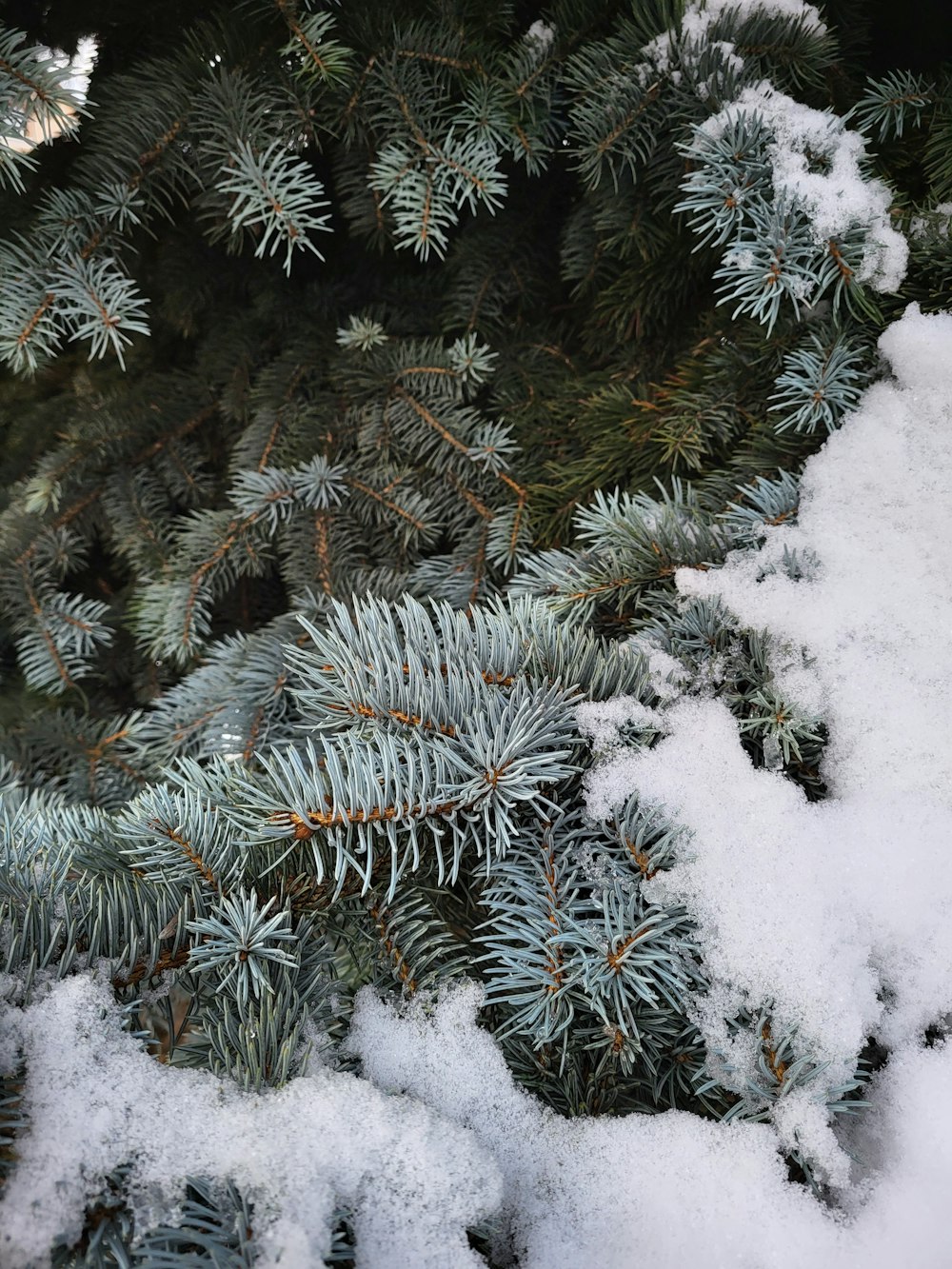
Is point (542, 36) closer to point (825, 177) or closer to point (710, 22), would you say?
point (710, 22)

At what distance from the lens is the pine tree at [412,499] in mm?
477

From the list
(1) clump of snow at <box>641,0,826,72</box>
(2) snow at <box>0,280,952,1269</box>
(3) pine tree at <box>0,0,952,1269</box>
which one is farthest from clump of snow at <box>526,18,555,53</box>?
(2) snow at <box>0,280,952,1269</box>

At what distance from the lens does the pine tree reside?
477mm

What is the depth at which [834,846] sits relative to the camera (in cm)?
51

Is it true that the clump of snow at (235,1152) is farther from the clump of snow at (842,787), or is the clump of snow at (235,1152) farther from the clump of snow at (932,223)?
→ the clump of snow at (932,223)

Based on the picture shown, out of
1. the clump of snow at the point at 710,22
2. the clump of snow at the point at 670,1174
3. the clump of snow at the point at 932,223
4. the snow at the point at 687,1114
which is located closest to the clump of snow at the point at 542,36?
the clump of snow at the point at 710,22

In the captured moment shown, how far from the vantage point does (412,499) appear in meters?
1.12

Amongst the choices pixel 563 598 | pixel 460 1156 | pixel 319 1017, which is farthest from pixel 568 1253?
pixel 563 598

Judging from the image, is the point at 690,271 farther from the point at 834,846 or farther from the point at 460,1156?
the point at 460,1156

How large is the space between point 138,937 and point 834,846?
43cm

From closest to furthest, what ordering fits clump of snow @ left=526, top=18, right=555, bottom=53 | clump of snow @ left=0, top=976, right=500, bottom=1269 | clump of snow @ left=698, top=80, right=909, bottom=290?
clump of snow @ left=0, top=976, right=500, bottom=1269
clump of snow @ left=698, top=80, right=909, bottom=290
clump of snow @ left=526, top=18, right=555, bottom=53

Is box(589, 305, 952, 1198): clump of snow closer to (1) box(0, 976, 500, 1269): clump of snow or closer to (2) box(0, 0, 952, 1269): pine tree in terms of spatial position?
(2) box(0, 0, 952, 1269): pine tree

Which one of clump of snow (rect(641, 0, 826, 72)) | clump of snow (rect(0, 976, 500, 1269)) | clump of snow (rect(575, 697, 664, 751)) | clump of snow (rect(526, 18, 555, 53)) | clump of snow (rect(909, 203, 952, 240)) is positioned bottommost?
clump of snow (rect(0, 976, 500, 1269))

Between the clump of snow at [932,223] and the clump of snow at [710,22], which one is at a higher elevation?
the clump of snow at [710,22]
